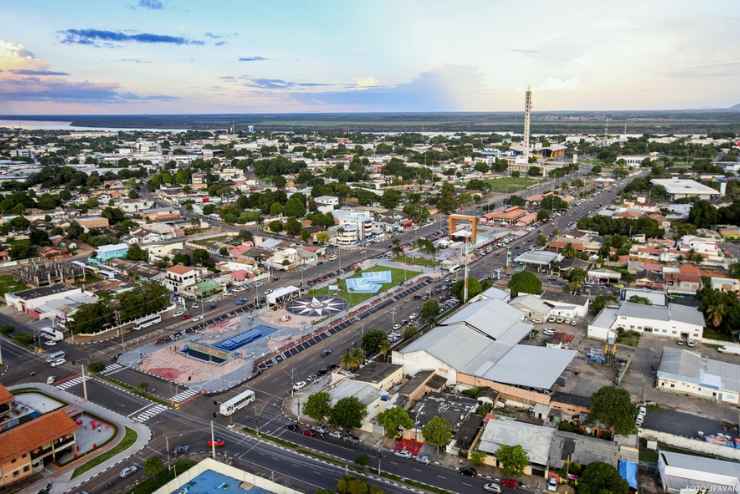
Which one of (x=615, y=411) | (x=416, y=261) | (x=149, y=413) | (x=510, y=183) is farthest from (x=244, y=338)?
(x=510, y=183)

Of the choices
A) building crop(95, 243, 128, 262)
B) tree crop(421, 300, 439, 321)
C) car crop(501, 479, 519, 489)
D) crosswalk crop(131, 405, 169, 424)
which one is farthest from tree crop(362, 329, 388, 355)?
building crop(95, 243, 128, 262)

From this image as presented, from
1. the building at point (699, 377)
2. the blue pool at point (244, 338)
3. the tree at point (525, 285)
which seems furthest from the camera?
the tree at point (525, 285)

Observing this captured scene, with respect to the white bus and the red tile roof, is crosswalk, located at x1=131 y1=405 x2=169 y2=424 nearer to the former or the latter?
the red tile roof

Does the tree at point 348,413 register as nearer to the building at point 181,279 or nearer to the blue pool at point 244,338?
the blue pool at point 244,338

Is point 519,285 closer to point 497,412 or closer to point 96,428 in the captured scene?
point 497,412

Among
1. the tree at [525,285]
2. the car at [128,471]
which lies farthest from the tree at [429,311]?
the car at [128,471]

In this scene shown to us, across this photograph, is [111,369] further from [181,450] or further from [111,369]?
[181,450]

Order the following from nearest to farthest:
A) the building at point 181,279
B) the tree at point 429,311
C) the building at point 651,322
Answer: the building at point 651,322 < the tree at point 429,311 < the building at point 181,279
